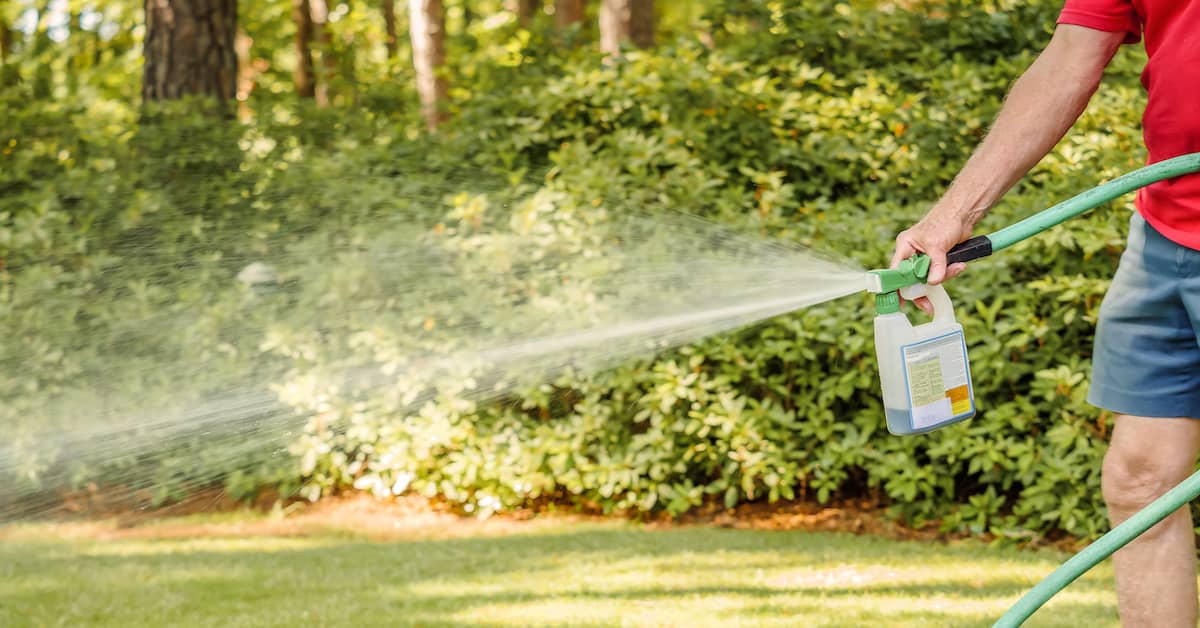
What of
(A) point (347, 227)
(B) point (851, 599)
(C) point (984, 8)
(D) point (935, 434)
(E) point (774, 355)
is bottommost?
(B) point (851, 599)

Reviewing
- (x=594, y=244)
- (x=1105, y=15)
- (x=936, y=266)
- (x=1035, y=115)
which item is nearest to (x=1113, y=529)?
(x=936, y=266)

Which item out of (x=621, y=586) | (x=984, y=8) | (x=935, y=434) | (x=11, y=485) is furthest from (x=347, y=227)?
(x=984, y=8)

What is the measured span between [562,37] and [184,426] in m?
3.38

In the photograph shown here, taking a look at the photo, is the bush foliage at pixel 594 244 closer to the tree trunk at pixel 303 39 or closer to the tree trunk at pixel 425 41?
the tree trunk at pixel 425 41

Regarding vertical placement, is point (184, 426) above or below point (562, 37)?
below

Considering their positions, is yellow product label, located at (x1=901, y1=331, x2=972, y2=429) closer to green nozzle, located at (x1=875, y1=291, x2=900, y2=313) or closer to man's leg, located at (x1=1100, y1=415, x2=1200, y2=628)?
green nozzle, located at (x1=875, y1=291, x2=900, y2=313)

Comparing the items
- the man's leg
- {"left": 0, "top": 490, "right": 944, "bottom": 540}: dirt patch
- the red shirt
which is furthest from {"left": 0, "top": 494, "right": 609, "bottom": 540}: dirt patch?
the red shirt

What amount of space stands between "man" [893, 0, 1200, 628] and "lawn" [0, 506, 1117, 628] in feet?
4.95

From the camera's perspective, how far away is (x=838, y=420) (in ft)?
18.1

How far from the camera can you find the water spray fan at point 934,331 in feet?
7.08

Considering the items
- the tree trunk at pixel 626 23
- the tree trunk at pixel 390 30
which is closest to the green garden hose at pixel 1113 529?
the tree trunk at pixel 626 23

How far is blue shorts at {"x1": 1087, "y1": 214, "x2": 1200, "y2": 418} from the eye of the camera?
2270 mm

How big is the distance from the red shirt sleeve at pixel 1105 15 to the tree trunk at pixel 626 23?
721cm

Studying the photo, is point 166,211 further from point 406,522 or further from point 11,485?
point 406,522
